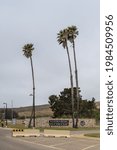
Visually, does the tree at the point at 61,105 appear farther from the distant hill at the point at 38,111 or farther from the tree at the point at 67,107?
the distant hill at the point at 38,111

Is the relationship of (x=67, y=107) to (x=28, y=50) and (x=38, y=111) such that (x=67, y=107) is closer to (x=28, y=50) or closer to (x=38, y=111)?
(x=28, y=50)

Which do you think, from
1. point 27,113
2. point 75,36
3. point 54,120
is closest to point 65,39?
point 75,36

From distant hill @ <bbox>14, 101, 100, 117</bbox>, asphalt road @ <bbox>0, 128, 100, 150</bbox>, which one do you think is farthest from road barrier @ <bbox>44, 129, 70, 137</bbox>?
distant hill @ <bbox>14, 101, 100, 117</bbox>

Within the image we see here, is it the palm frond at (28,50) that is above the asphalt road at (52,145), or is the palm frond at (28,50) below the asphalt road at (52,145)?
above

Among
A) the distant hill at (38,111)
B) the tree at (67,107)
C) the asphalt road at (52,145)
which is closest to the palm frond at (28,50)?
the tree at (67,107)

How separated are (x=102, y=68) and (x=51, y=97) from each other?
11960 cm

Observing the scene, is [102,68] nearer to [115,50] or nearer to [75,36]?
[115,50]

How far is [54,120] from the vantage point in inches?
3602

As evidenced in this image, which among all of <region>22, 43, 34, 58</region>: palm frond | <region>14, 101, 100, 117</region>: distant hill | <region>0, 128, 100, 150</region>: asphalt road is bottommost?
<region>0, 128, 100, 150</region>: asphalt road

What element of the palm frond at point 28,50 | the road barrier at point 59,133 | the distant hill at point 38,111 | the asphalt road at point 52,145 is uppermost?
the palm frond at point 28,50

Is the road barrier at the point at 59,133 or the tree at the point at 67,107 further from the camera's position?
the tree at the point at 67,107

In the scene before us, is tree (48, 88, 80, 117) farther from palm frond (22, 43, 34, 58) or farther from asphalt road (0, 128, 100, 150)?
asphalt road (0, 128, 100, 150)

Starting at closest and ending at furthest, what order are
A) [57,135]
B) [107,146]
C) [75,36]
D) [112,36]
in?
[107,146] → [112,36] → [57,135] → [75,36]

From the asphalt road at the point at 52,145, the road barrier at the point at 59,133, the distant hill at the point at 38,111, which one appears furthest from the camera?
the distant hill at the point at 38,111
